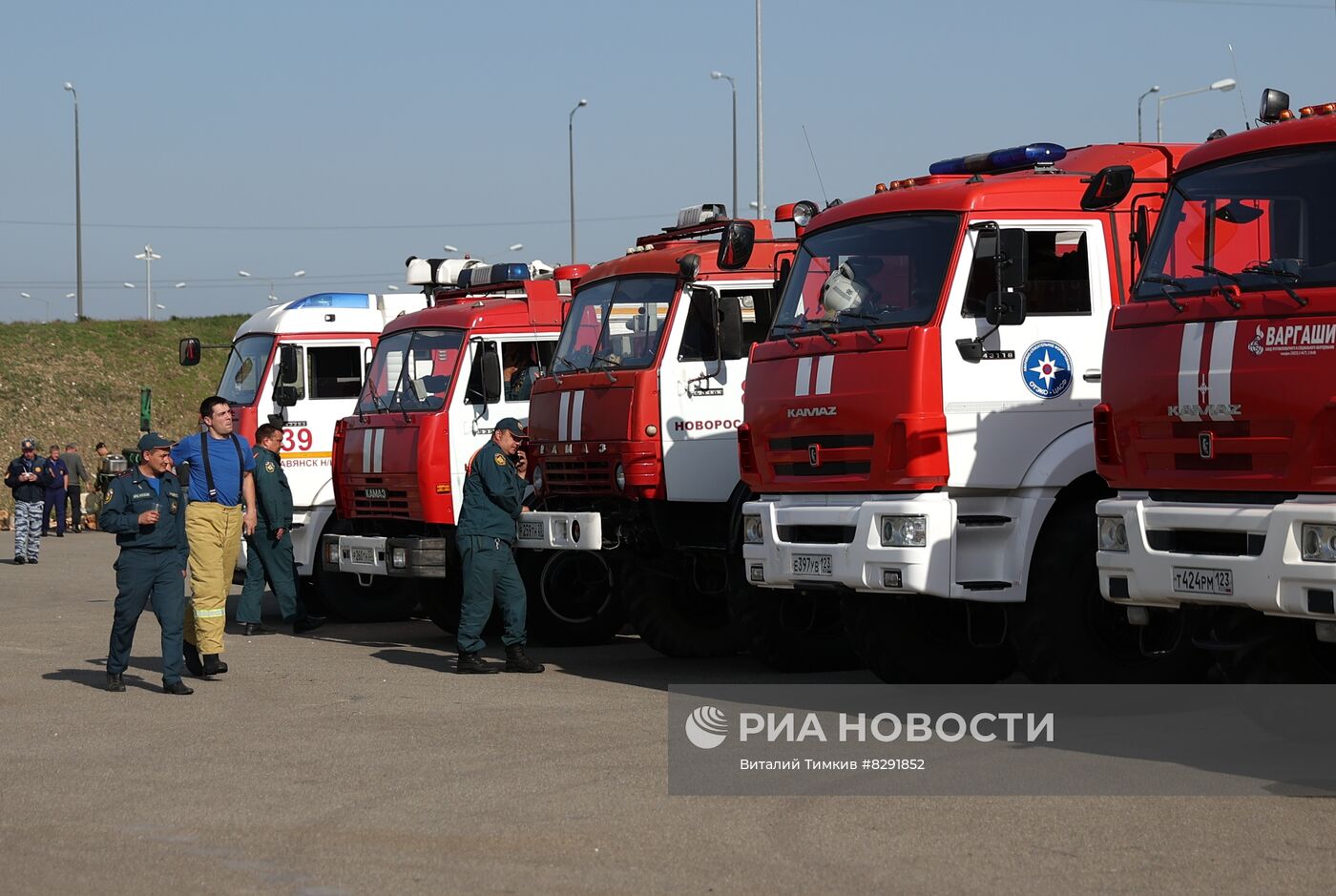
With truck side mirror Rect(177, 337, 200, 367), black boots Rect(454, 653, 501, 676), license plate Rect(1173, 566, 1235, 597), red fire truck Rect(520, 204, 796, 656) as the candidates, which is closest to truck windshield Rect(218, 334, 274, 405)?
truck side mirror Rect(177, 337, 200, 367)

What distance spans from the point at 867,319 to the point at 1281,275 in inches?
109

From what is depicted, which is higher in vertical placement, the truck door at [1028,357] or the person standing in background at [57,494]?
the truck door at [1028,357]

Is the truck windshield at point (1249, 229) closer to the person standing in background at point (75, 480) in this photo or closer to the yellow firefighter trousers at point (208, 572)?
the yellow firefighter trousers at point (208, 572)

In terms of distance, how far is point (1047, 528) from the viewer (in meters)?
10.2

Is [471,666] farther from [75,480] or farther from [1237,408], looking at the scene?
[75,480]

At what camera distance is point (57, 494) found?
35.4m

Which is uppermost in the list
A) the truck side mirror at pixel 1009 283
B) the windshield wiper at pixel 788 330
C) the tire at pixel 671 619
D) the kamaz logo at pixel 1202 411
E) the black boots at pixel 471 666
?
the truck side mirror at pixel 1009 283

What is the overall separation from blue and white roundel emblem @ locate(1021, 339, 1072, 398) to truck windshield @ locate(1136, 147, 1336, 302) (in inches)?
51.3

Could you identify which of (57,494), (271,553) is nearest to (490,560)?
(271,553)

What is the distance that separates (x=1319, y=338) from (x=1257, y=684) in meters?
1.84

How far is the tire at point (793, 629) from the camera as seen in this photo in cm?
1230

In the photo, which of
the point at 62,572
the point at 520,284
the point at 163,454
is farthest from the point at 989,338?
the point at 62,572

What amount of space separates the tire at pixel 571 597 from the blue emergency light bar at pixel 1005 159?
4863mm

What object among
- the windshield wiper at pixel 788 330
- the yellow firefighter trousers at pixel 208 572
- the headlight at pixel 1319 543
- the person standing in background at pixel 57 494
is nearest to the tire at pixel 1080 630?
the windshield wiper at pixel 788 330
